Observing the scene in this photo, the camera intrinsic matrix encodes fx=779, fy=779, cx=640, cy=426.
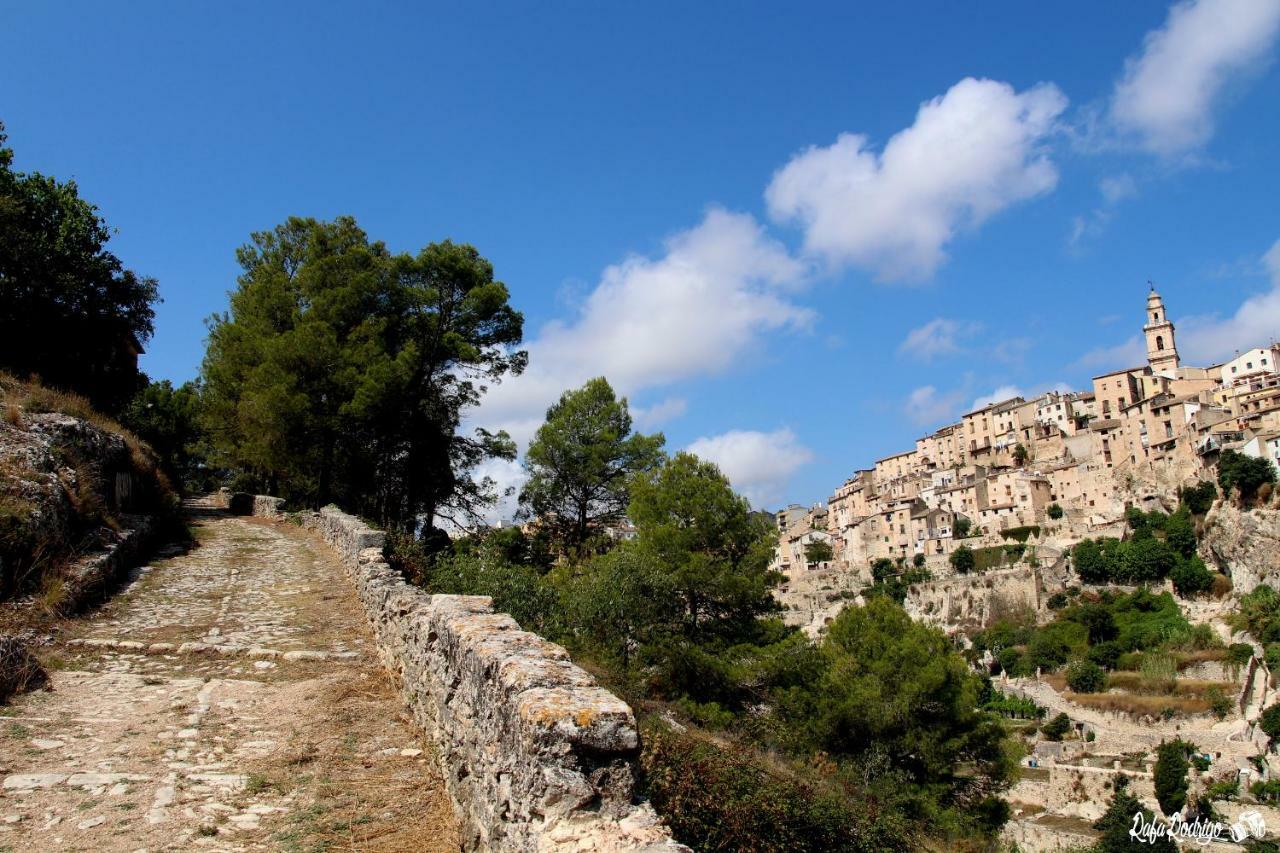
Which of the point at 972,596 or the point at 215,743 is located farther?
the point at 972,596

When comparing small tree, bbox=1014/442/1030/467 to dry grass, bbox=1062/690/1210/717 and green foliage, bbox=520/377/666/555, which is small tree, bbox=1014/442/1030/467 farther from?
green foliage, bbox=520/377/666/555

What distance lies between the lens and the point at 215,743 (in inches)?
223

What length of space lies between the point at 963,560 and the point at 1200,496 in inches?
953

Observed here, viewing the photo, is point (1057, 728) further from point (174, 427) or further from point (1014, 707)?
point (174, 427)

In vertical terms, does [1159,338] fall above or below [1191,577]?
above

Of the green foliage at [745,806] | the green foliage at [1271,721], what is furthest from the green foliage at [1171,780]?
the green foliage at [745,806]

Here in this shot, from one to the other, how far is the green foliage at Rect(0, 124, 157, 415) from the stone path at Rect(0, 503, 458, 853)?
11.4 meters

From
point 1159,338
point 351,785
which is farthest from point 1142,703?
point 1159,338

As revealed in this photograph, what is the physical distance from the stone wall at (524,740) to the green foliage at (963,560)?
9491 cm

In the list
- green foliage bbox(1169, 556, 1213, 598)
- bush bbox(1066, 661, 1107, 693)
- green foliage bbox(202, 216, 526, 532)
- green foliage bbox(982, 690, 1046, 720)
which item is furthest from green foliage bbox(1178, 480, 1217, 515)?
green foliage bbox(202, 216, 526, 532)

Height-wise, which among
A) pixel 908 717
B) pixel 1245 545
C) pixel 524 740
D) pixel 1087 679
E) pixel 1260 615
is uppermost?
pixel 1245 545

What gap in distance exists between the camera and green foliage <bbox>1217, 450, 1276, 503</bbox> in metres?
71.5

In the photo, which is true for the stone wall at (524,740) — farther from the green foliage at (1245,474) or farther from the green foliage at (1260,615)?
the green foliage at (1245,474)

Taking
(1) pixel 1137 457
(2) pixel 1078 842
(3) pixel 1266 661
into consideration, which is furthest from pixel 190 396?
(1) pixel 1137 457
